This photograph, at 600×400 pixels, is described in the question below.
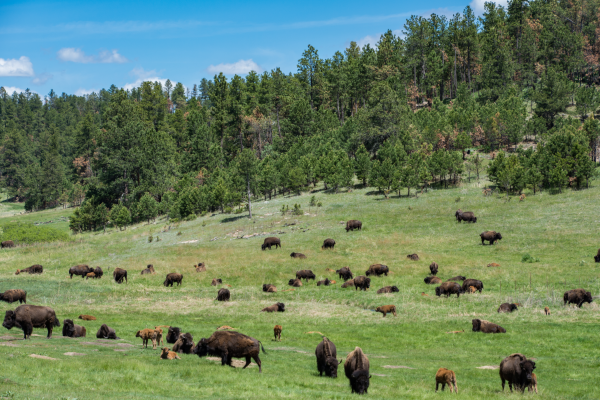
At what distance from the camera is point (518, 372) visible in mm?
13812

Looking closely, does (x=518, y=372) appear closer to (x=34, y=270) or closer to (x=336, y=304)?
(x=336, y=304)

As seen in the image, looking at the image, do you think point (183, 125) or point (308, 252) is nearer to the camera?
point (308, 252)

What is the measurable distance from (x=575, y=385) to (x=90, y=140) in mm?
169615

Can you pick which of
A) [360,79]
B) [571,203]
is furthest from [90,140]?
[571,203]

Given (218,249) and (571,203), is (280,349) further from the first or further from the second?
(571,203)

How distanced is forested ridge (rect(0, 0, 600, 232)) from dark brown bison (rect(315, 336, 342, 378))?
5836 cm

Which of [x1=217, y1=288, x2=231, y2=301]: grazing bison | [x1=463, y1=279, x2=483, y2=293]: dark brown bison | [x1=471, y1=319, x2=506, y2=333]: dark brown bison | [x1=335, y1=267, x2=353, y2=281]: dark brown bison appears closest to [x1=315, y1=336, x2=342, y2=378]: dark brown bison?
[x1=471, y1=319, x2=506, y2=333]: dark brown bison

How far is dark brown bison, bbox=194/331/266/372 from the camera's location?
16.1 m

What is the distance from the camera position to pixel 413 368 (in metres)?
17.5

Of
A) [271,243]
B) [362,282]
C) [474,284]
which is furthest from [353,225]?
[474,284]

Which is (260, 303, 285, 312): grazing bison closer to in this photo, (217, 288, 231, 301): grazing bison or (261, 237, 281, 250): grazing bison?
(217, 288, 231, 301): grazing bison

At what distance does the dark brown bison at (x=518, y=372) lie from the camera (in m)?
13.8

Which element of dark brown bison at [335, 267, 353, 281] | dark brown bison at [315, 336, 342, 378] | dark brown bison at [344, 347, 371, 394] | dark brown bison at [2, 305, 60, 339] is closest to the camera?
dark brown bison at [344, 347, 371, 394]

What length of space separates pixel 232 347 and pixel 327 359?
3.34 meters
